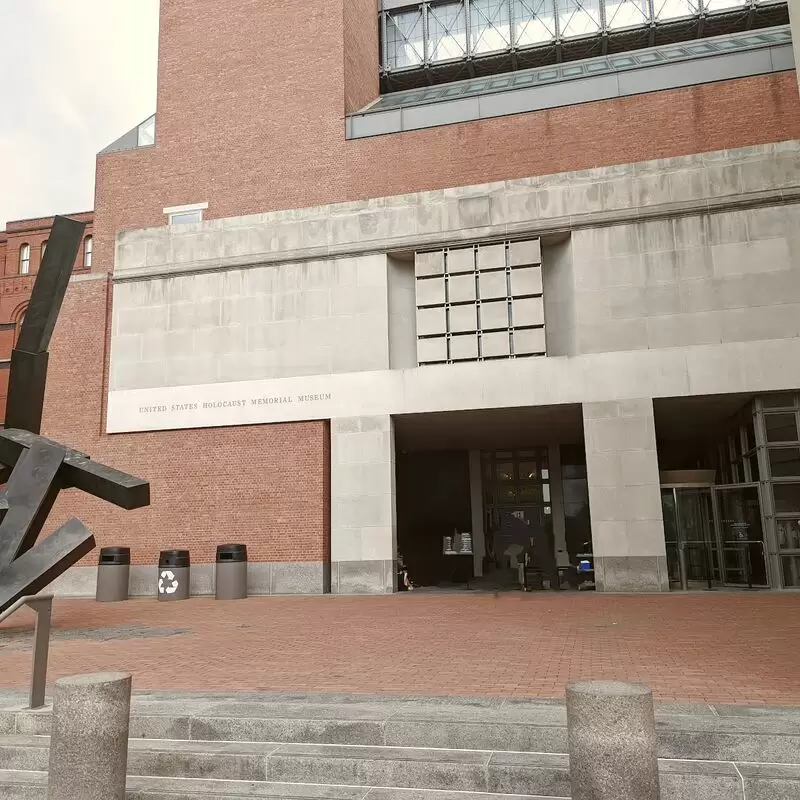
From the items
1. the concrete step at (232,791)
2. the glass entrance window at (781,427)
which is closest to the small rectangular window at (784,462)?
the glass entrance window at (781,427)

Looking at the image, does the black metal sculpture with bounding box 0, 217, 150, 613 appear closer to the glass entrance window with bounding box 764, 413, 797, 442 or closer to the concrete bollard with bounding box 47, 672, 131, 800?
the concrete bollard with bounding box 47, 672, 131, 800

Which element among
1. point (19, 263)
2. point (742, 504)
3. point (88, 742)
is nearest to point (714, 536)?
point (742, 504)

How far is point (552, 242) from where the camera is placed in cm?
1897

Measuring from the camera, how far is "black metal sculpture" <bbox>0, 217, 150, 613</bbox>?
35.8ft

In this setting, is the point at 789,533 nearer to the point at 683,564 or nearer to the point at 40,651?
the point at 683,564

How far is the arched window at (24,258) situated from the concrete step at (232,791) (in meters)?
47.1

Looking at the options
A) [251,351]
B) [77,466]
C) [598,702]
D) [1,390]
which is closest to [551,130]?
[251,351]

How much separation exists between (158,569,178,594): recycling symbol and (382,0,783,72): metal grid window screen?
73.2 ft

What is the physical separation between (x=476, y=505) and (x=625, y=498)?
9.32 meters

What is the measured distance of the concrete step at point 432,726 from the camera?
15.9 feet

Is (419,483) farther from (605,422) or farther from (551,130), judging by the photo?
(551,130)

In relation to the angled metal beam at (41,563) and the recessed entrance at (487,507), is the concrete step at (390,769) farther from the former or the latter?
the recessed entrance at (487,507)

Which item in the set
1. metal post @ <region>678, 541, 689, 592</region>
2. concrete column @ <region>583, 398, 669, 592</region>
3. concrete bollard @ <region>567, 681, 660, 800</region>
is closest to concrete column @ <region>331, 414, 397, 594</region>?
concrete column @ <region>583, 398, 669, 592</region>

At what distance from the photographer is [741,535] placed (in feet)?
57.9
